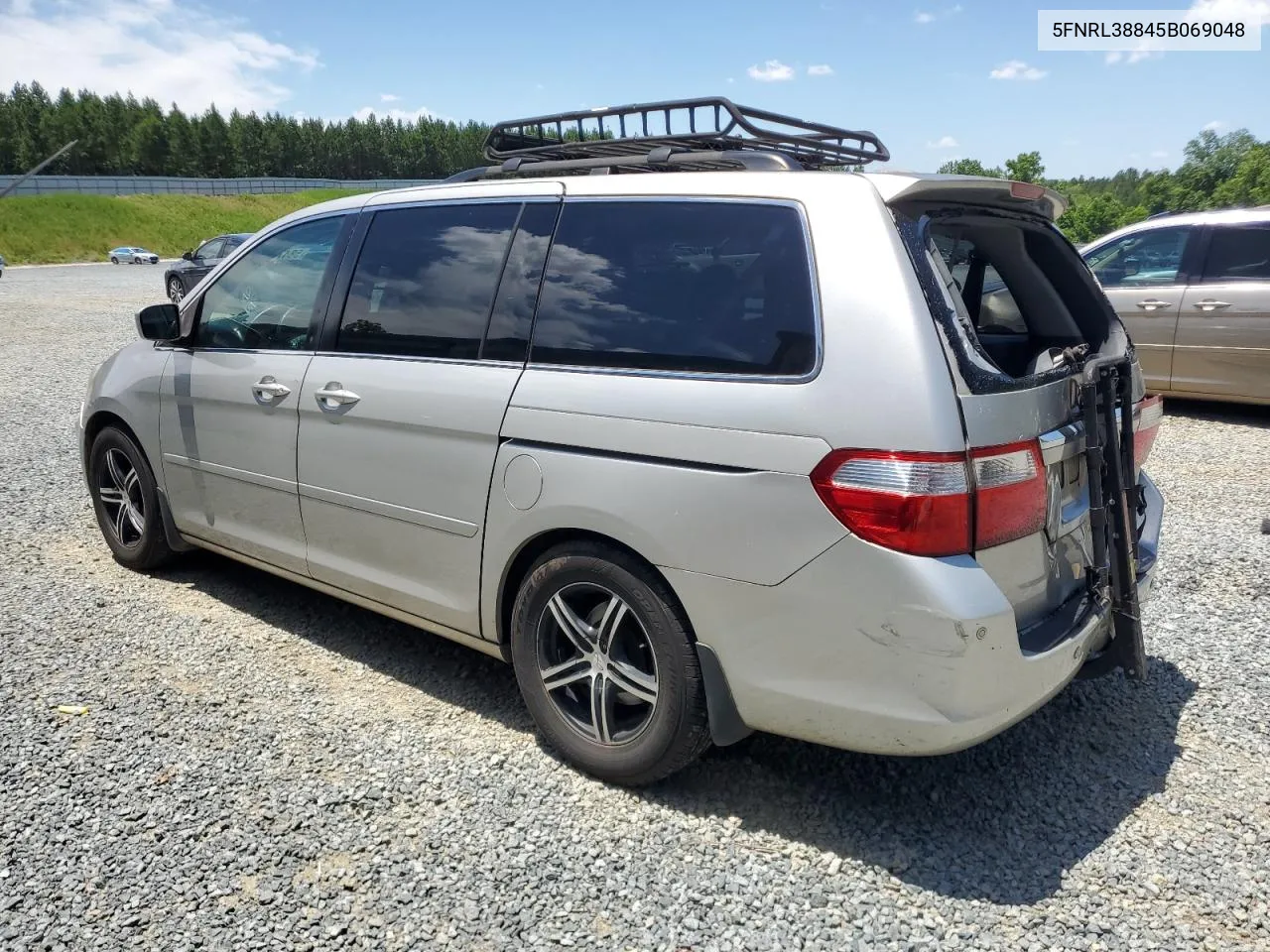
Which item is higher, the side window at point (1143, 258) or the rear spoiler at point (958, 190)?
the rear spoiler at point (958, 190)

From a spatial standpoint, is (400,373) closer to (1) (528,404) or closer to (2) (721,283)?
(1) (528,404)

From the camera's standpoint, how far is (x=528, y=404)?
3.02 meters

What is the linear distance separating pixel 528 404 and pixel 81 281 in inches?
1356

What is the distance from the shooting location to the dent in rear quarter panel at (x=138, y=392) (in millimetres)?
4578

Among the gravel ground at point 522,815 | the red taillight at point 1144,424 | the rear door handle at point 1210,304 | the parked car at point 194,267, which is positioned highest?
the parked car at point 194,267

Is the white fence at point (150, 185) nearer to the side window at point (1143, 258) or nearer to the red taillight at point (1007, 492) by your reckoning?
the side window at point (1143, 258)

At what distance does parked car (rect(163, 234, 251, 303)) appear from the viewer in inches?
897

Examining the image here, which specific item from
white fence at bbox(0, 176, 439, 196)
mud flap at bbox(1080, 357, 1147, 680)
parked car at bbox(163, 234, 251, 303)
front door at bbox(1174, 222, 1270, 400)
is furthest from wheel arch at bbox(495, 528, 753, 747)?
white fence at bbox(0, 176, 439, 196)

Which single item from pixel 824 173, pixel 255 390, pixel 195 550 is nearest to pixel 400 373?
pixel 255 390

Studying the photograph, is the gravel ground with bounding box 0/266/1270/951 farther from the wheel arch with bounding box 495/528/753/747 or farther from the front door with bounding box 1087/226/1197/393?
Result: the front door with bounding box 1087/226/1197/393

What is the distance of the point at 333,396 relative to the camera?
363 cm

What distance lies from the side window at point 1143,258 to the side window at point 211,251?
2275 centimetres

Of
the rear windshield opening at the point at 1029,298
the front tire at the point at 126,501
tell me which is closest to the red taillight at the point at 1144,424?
the rear windshield opening at the point at 1029,298

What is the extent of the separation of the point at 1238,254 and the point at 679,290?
24.4ft
